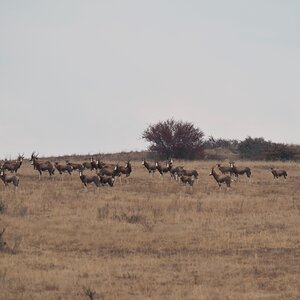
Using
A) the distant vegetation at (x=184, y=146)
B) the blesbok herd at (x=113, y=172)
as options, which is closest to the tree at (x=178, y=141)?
the distant vegetation at (x=184, y=146)

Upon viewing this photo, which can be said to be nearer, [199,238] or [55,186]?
[199,238]

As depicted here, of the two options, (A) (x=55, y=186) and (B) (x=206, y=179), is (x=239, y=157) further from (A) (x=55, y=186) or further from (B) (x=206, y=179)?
(A) (x=55, y=186)

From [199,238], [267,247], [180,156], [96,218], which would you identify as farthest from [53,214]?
[180,156]

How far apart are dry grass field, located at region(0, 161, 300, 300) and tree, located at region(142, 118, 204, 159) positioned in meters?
28.9

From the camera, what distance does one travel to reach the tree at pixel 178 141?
72.0m

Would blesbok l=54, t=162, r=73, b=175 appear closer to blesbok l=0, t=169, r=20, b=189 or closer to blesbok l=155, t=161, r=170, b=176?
blesbok l=155, t=161, r=170, b=176

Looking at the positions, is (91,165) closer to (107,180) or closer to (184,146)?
(107,180)

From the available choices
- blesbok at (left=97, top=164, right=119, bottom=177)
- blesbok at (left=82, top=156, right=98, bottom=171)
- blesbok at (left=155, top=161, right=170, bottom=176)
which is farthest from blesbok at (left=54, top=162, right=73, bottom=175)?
blesbok at (left=155, top=161, right=170, bottom=176)

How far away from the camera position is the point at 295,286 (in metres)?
17.5

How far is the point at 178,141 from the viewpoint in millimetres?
72312

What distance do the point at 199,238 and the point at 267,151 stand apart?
1860 inches

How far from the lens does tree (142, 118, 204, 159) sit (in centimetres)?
7200

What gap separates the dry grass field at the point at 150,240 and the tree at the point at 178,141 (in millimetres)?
28884

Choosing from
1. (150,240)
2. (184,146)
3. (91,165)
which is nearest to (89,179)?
(91,165)
